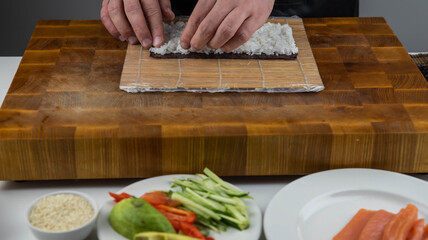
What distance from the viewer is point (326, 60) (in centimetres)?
196

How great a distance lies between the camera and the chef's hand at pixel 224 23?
5.97 ft

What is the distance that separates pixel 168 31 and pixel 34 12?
6.24 ft

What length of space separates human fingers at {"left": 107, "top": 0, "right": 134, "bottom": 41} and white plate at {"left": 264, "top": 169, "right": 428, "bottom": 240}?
0.86 meters

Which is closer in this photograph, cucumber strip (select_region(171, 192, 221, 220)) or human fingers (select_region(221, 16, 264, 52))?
cucumber strip (select_region(171, 192, 221, 220))

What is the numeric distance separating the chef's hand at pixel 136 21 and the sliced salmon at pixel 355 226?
87cm

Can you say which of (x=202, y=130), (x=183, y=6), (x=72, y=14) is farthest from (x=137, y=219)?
(x=72, y=14)

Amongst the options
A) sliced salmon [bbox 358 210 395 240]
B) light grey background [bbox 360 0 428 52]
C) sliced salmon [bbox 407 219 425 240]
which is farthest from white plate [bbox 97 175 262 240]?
light grey background [bbox 360 0 428 52]

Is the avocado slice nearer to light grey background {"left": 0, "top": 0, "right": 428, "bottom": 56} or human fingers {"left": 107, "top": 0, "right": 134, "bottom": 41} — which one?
human fingers {"left": 107, "top": 0, "right": 134, "bottom": 41}

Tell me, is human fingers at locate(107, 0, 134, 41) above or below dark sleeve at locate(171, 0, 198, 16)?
above

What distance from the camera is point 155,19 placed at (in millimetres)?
1962

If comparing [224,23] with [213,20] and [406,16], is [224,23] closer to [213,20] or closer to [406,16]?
[213,20]

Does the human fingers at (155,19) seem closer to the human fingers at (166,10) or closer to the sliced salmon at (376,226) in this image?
the human fingers at (166,10)

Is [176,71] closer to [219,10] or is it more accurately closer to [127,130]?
[219,10]

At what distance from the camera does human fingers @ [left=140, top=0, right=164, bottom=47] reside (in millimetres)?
1928
